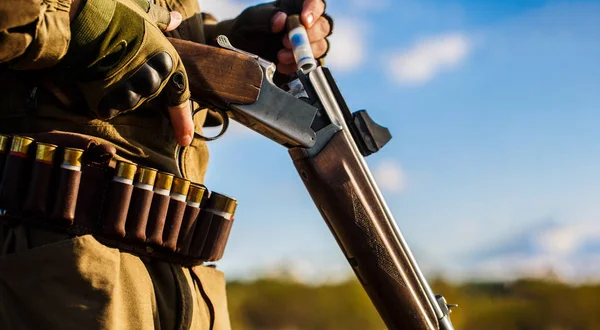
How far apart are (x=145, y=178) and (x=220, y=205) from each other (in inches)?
12.9

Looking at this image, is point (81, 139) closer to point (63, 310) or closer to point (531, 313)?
point (63, 310)

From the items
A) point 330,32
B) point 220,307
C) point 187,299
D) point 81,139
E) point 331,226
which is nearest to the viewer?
point 81,139

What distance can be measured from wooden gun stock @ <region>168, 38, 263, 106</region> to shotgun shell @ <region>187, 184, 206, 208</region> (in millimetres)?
322

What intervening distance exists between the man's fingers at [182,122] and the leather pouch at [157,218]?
210 mm

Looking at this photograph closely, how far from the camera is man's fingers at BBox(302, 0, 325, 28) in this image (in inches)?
131

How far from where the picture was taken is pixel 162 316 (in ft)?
8.41

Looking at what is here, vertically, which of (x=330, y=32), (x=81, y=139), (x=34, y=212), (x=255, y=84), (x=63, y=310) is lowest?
(x=63, y=310)

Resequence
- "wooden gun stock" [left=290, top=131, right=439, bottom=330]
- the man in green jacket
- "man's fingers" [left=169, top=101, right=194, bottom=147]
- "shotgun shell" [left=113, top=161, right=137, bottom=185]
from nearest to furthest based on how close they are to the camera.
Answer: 1. the man in green jacket
2. "shotgun shell" [left=113, top=161, right=137, bottom=185]
3. "man's fingers" [left=169, top=101, right=194, bottom=147]
4. "wooden gun stock" [left=290, top=131, right=439, bottom=330]

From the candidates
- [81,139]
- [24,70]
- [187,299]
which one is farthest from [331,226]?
[24,70]

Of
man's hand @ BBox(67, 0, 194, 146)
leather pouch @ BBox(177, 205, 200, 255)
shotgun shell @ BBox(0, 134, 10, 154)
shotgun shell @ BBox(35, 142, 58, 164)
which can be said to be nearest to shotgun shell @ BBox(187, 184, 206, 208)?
leather pouch @ BBox(177, 205, 200, 255)

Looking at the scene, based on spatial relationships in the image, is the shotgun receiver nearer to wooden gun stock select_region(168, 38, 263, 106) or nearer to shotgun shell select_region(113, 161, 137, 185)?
wooden gun stock select_region(168, 38, 263, 106)

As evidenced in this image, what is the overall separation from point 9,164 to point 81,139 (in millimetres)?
222

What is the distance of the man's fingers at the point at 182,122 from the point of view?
2607 mm

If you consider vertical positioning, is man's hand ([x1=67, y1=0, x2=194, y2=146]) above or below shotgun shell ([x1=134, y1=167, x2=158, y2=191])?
above
